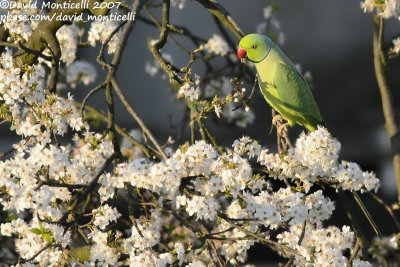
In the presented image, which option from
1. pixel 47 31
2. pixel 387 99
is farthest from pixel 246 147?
pixel 387 99

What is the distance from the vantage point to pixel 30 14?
2.35 m

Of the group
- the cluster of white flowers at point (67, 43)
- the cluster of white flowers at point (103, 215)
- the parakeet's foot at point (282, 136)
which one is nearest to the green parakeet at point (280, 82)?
the parakeet's foot at point (282, 136)

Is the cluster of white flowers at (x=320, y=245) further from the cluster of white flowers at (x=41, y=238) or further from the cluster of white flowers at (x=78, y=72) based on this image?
the cluster of white flowers at (x=78, y=72)

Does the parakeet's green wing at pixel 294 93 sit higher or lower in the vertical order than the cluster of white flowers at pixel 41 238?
A: higher

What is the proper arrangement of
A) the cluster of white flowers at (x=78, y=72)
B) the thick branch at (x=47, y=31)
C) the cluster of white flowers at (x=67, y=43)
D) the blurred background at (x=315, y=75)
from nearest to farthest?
the thick branch at (x=47, y=31) < the cluster of white flowers at (x=67, y=43) < the cluster of white flowers at (x=78, y=72) < the blurred background at (x=315, y=75)

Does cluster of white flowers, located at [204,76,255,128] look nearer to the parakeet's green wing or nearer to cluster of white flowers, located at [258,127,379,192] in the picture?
the parakeet's green wing

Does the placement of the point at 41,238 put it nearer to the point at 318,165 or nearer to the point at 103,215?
the point at 103,215

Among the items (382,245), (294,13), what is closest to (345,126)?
(294,13)

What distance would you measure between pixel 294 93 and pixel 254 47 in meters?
0.32

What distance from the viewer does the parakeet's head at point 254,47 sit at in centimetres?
267

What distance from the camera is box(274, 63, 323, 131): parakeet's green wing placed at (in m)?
2.69

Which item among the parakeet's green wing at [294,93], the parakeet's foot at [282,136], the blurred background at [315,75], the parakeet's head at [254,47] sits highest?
the blurred background at [315,75]

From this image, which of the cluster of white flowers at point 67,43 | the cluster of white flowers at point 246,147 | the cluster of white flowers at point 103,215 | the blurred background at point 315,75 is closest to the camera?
the cluster of white flowers at point 103,215

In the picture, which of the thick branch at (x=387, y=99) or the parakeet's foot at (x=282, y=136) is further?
the thick branch at (x=387, y=99)
